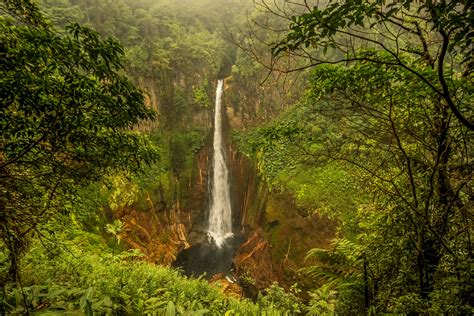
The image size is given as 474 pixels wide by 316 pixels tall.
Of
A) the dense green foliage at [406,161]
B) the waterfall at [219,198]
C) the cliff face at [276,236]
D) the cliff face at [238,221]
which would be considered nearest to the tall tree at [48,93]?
the dense green foliage at [406,161]

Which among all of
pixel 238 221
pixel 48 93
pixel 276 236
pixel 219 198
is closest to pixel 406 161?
pixel 48 93

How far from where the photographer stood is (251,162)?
16922mm

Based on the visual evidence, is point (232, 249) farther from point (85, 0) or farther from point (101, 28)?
point (85, 0)

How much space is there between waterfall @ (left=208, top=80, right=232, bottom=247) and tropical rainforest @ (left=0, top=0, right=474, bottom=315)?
205mm

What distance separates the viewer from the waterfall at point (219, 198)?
16953 mm

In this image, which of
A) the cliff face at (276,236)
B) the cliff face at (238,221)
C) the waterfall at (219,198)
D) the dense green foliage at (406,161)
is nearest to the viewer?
the dense green foliage at (406,161)

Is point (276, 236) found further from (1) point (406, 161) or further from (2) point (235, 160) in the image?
(1) point (406, 161)

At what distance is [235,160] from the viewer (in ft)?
60.9

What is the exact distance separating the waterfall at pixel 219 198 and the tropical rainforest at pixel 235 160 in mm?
205

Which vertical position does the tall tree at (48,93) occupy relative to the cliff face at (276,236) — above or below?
above

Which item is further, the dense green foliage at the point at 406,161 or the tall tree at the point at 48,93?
the tall tree at the point at 48,93

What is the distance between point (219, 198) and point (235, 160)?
2690 mm

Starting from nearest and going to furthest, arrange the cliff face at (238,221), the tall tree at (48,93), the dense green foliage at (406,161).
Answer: the dense green foliage at (406,161)
the tall tree at (48,93)
the cliff face at (238,221)

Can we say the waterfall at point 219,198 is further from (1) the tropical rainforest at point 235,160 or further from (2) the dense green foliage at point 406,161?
(2) the dense green foliage at point 406,161
